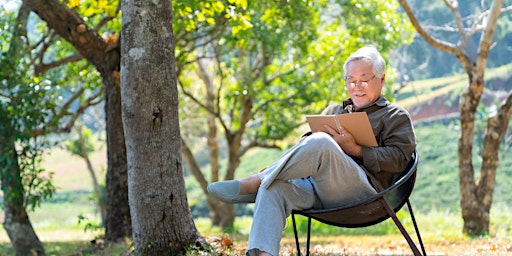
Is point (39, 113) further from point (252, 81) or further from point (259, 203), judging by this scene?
point (252, 81)

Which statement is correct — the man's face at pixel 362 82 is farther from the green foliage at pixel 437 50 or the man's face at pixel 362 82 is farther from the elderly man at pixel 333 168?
the green foliage at pixel 437 50

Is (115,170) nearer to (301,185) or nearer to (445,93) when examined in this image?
(301,185)

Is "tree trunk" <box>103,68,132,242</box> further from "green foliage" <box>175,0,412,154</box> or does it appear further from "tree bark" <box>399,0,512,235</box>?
"tree bark" <box>399,0,512,235</box>

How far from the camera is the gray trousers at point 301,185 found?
3715 millimetres

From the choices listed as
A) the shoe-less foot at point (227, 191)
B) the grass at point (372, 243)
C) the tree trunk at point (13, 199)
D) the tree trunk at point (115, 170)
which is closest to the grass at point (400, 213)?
the grass at point (372, 243)

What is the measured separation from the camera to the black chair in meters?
3.78

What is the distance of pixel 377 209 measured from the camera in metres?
3.99

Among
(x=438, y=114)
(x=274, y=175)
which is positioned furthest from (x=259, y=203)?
(x=438, y=114)

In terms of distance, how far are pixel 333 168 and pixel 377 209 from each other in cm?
37

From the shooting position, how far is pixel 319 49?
44.8ft

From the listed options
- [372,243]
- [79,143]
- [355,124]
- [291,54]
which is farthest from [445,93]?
[355,124]

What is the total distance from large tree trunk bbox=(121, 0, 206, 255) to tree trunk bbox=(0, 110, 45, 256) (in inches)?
147

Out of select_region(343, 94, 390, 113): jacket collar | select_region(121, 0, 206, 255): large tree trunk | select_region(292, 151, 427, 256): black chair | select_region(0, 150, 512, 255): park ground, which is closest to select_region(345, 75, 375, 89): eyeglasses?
select_region(343, 94, 390, 113): jacket collar

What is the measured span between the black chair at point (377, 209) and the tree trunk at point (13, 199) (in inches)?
185
